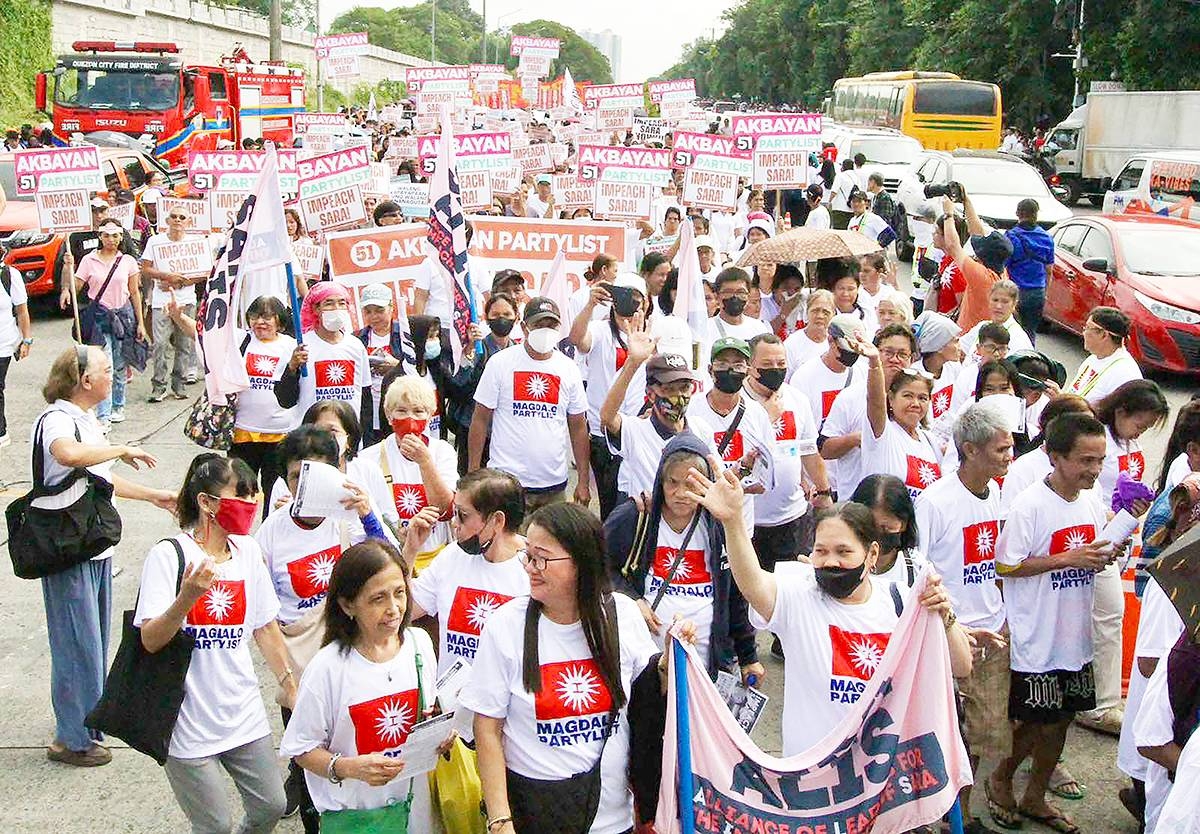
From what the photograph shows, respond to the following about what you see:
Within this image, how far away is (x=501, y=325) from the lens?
7988 millimetres

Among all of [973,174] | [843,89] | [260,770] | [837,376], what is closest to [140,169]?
[973,174]

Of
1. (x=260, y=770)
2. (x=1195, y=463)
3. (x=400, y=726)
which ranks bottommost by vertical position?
(x=260, y=770)

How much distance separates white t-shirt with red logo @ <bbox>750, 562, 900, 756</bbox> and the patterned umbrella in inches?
210

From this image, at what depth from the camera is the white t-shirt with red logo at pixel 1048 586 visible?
5.27 meters

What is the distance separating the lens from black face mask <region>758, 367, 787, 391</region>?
646 centimetres

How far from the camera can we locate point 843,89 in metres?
44.8

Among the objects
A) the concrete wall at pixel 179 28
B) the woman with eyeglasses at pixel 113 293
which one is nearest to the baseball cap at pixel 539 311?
the woman with eyeglasses at pixel 113 293

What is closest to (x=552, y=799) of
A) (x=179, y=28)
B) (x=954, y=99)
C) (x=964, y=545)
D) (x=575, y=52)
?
(x=964, y=545)

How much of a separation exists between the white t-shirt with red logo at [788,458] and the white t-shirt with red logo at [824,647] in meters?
2.14

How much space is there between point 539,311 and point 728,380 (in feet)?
4.88

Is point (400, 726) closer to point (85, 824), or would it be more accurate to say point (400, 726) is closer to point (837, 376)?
point (85, 824)

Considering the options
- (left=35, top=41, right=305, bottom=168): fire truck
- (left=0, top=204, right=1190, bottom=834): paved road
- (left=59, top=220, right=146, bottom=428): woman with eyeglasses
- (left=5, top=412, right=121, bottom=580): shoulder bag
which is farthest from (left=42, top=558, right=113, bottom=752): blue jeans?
(left=35, top=41, right=305, bottom=168): fire truck

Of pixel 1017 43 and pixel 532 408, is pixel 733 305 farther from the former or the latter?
pixel 1017 43

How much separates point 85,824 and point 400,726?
83.7 inches
